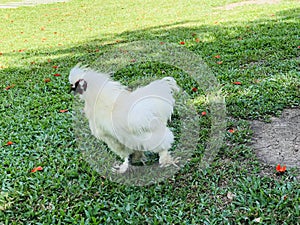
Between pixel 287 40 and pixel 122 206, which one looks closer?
pixel 122 206

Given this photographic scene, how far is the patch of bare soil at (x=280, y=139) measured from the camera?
316 cm

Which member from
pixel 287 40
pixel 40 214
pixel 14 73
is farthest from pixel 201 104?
pixel 14 73

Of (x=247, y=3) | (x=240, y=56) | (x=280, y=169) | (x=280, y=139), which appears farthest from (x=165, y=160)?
(x=247, y=3)

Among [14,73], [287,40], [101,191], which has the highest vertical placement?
[101,191]

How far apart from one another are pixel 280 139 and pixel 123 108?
178 centimetres

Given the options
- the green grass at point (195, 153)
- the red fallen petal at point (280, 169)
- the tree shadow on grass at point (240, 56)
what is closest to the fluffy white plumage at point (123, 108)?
the green grass at point (195, 153)

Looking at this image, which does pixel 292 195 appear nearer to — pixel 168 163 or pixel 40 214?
pixel 168 163

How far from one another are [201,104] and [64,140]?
1.77 metres

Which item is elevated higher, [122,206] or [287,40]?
[122,206]

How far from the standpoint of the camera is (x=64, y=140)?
394 centimetres

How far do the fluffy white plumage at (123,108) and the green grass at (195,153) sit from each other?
535 millimetres

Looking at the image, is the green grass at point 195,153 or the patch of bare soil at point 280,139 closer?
the green grass at point 195,153

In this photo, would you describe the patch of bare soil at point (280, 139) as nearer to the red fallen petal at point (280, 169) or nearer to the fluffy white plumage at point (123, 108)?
the red fallen petal at point (280, 169)

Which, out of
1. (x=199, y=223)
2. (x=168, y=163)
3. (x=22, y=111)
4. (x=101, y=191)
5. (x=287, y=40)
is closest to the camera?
(x=199, y=223)
